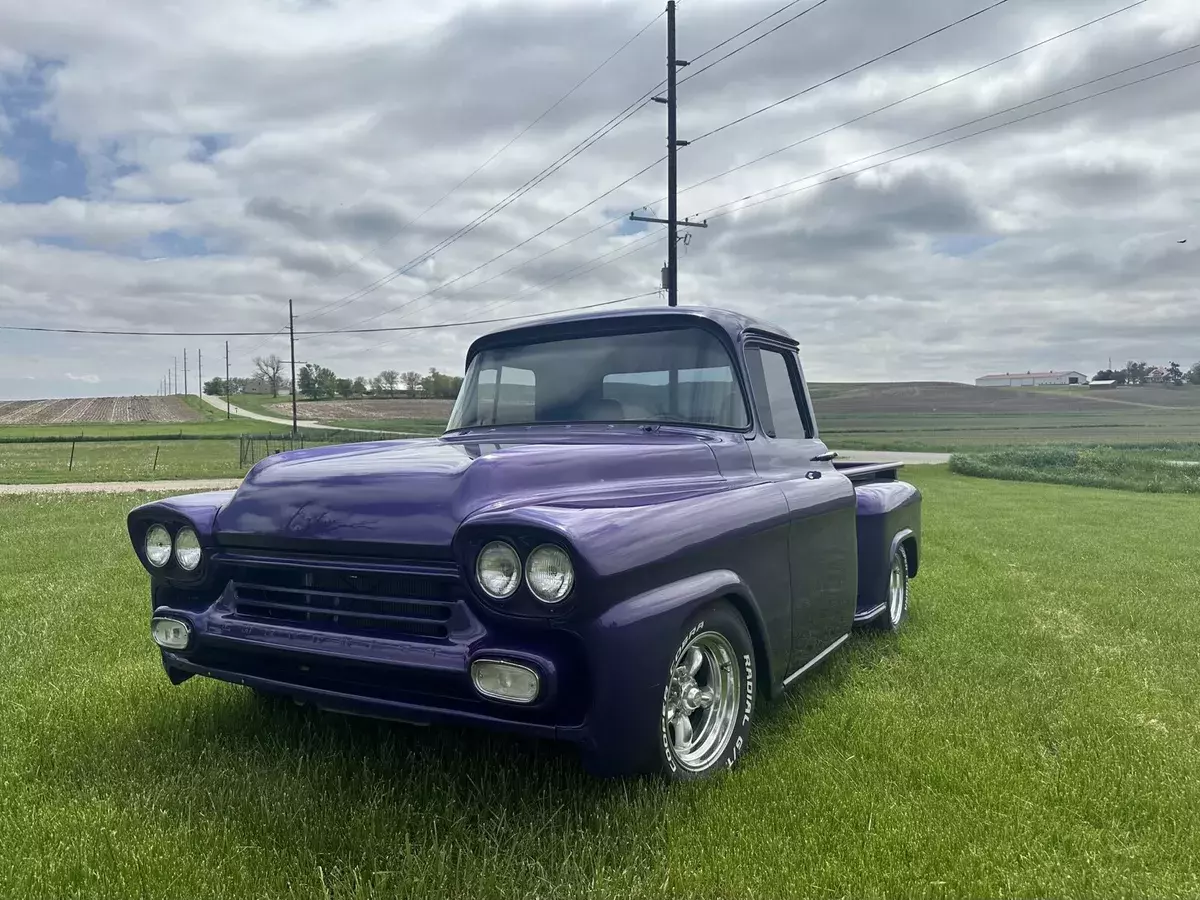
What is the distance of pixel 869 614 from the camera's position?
17.3 ft

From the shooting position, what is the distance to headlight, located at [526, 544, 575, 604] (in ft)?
8.64

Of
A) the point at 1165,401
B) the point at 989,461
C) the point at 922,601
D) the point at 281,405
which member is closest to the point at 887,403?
the point at 1165,401

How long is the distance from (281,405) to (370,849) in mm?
110145

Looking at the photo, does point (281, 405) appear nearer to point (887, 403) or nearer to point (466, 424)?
point (887, 403)

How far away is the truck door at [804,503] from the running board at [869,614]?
0.34 m

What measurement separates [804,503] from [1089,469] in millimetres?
25892

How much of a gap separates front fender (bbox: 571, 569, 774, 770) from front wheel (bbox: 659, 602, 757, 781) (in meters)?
0.24

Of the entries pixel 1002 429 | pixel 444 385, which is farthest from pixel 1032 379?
pixel 444 385

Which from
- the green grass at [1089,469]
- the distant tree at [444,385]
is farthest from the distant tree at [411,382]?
the green grass at [1089,469]

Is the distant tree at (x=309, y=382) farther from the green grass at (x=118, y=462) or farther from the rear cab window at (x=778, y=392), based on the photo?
the rear cab window at (x=778, y=392)

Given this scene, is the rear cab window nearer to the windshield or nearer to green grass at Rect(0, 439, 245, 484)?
the windshield

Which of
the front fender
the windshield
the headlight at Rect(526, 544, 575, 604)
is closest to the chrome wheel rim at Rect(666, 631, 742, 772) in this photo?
the front fender

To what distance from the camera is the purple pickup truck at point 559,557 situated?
8.79 ft

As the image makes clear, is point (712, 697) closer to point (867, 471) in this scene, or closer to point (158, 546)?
point (158, 546)
